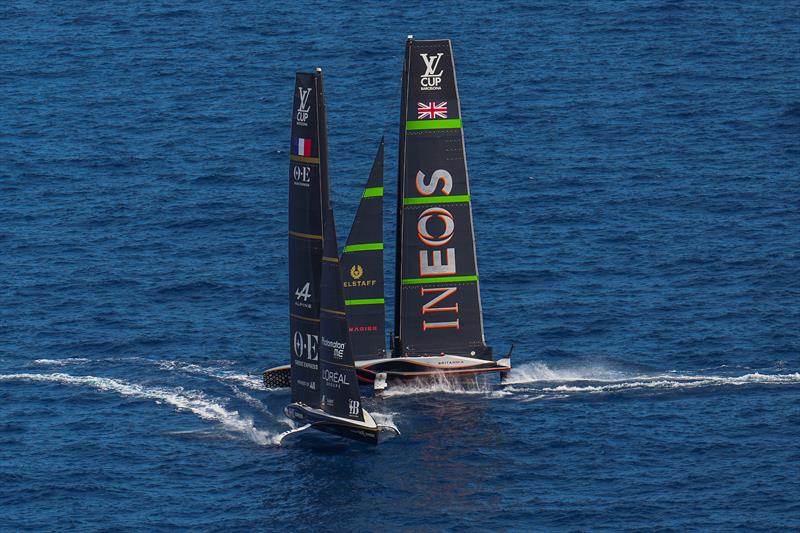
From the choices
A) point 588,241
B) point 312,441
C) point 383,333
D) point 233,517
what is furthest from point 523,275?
point 233,517

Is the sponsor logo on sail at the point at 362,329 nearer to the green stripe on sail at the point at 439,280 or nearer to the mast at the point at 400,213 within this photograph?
the mast at the point at 400,213

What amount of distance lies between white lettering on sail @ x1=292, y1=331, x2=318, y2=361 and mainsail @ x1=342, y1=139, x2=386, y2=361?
5.87 m

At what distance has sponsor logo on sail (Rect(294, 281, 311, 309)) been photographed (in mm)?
116312

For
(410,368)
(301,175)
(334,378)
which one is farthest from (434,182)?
(334,378)

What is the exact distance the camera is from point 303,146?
115 m

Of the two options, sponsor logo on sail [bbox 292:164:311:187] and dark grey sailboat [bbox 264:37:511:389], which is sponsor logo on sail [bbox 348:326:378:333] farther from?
sponsor logo on sail [bbox 292:164:311:187]

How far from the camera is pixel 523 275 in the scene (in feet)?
469

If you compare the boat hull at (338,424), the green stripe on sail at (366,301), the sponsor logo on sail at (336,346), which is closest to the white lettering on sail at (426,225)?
the green stripe on sail at (366,301)

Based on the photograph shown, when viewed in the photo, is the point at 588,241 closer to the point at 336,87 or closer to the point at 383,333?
the point at 383,333

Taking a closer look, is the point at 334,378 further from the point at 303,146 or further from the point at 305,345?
the point at 303,146

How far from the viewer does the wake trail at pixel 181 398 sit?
387ft

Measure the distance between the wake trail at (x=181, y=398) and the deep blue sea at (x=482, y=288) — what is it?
0.81ft

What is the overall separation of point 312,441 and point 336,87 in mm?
77220

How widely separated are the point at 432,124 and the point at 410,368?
54.8 ft
